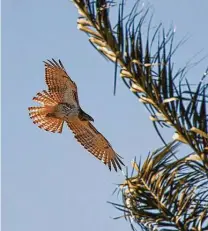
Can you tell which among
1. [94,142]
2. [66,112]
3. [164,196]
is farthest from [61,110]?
[164,196]

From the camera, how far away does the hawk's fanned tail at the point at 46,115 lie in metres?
13.0

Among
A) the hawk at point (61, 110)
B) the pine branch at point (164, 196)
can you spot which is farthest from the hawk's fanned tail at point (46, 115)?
the pine branch at point (164, 196)

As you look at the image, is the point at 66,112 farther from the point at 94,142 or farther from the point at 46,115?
the point at 94,142

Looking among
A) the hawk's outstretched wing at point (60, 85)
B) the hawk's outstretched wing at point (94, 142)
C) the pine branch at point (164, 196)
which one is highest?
the hawk's outstretched wing at point (60, 85)

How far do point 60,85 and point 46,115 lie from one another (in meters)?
0.60

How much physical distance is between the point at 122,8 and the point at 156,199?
3.07 ft

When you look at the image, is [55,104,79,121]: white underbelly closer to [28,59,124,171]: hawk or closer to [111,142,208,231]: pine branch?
[28,59,124,171]: hawk

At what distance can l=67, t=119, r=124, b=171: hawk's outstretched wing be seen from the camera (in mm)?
12938

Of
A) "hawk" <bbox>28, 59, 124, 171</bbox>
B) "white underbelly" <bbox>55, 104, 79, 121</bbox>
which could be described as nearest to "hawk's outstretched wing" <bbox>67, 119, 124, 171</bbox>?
"hawk" <bbox>28, 59, 124, 171</bbox>

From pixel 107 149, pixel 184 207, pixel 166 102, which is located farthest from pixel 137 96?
pixel 107 149

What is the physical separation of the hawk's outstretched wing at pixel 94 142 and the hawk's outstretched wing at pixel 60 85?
532mm

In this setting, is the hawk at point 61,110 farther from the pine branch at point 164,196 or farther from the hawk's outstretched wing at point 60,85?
the pine branch at point 164,196

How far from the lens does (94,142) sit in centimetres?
1358

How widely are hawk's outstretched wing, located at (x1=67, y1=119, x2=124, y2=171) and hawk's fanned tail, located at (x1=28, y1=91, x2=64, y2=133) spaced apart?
0.46 m
